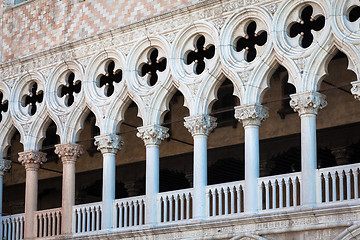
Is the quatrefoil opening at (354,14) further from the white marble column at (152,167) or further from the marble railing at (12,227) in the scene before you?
the marble railing at (12,227)

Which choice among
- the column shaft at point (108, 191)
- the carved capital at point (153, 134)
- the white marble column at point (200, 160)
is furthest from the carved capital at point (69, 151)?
the white marble column at point (200, 160)

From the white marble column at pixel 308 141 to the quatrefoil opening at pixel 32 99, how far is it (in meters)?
6.68

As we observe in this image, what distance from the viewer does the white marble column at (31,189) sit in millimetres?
19531

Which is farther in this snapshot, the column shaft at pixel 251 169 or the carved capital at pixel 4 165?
the carved capital at pixel 4 165

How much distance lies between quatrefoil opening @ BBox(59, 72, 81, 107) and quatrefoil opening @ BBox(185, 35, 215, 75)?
2823mm

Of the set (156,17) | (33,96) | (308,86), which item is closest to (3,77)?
(33,96)

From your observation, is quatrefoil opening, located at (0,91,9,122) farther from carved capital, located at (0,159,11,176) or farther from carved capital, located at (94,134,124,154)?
carved capital, located at (94,134,124,154)

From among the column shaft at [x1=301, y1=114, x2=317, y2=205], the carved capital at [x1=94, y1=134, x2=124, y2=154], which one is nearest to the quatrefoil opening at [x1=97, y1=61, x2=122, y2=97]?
the carved capital at [x1=94, y1=134, x2=124, y2=154]

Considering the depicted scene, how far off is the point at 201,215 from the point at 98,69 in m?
4.19

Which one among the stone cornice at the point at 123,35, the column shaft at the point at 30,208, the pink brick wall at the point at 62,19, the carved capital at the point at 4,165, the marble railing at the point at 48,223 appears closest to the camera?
the stone cornice at the point at 123,35

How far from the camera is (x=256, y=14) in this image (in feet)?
55.6

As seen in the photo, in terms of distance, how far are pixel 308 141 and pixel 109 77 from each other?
17.2ft

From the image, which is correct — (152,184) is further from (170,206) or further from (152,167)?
(170,206)

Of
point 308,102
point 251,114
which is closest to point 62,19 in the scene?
point 251,114
